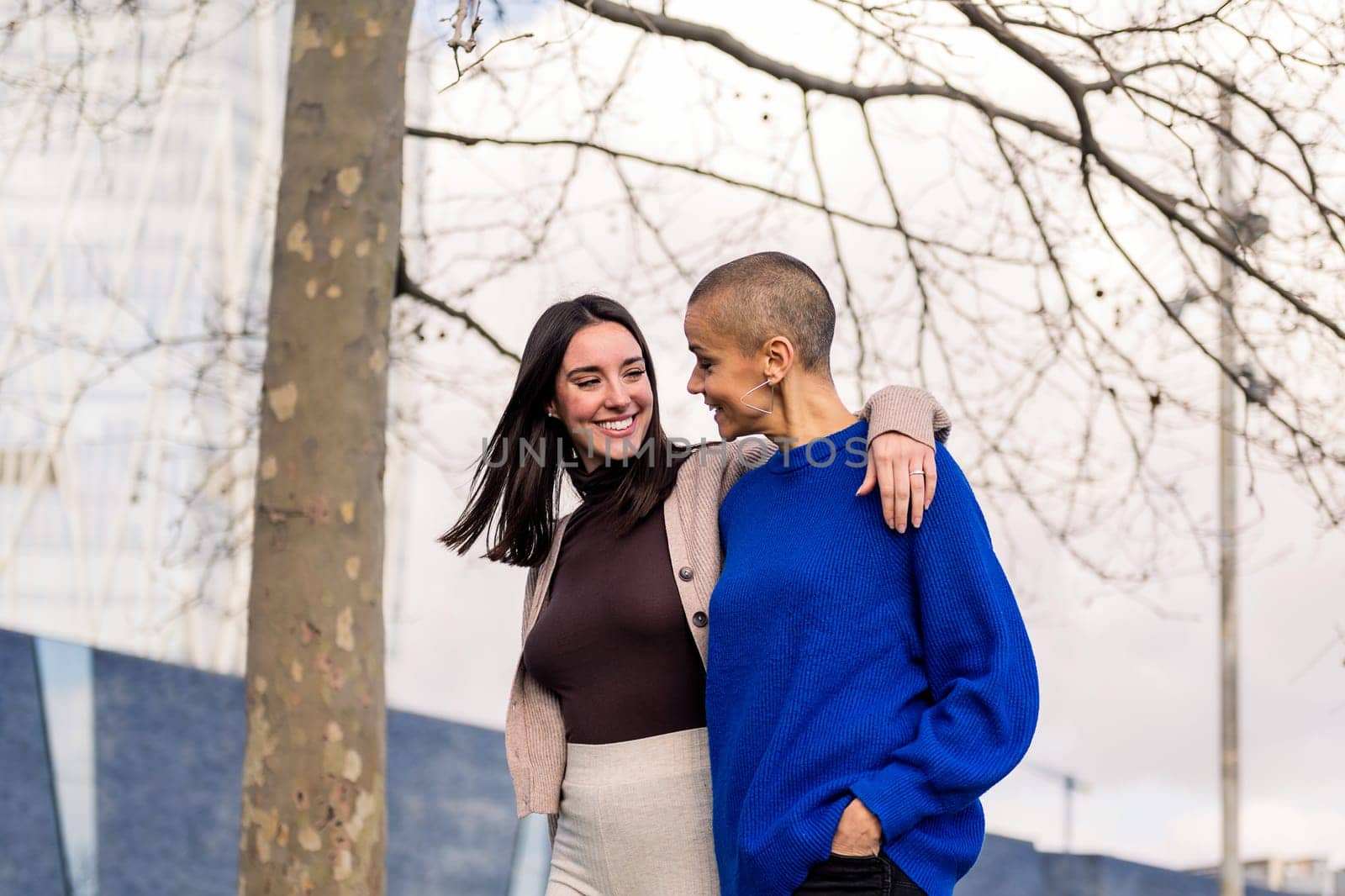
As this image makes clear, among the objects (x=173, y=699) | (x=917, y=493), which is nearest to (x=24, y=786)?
(x=173, y=699)

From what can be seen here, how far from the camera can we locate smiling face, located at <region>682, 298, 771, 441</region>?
2.46 metres

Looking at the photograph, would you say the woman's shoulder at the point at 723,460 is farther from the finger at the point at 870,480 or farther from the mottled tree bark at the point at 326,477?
the mottled tree bark at the point at 326,477

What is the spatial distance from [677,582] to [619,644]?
17 cm

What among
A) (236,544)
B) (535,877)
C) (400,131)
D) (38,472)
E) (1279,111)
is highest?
(38,472)

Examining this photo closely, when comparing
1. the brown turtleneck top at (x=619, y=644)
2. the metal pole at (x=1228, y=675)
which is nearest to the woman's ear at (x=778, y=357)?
the brown turtleneck top at (x=619, y=644)

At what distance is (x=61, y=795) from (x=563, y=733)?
5.46m

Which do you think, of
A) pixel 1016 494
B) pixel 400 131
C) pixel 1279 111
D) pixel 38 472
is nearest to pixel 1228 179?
pixel 1279 111

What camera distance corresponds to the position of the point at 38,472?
48.8m

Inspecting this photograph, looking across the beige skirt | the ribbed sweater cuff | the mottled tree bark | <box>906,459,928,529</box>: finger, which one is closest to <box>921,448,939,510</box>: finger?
<box>906,459,928,529</box>: finger

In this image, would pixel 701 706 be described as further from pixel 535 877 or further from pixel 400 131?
pixel 535 877

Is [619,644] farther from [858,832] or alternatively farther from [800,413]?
[858,832]

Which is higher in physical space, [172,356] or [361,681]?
[172,356]

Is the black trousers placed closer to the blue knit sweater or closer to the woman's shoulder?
the blue knit sweater

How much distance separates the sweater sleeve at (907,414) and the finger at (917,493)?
0.25 feet
